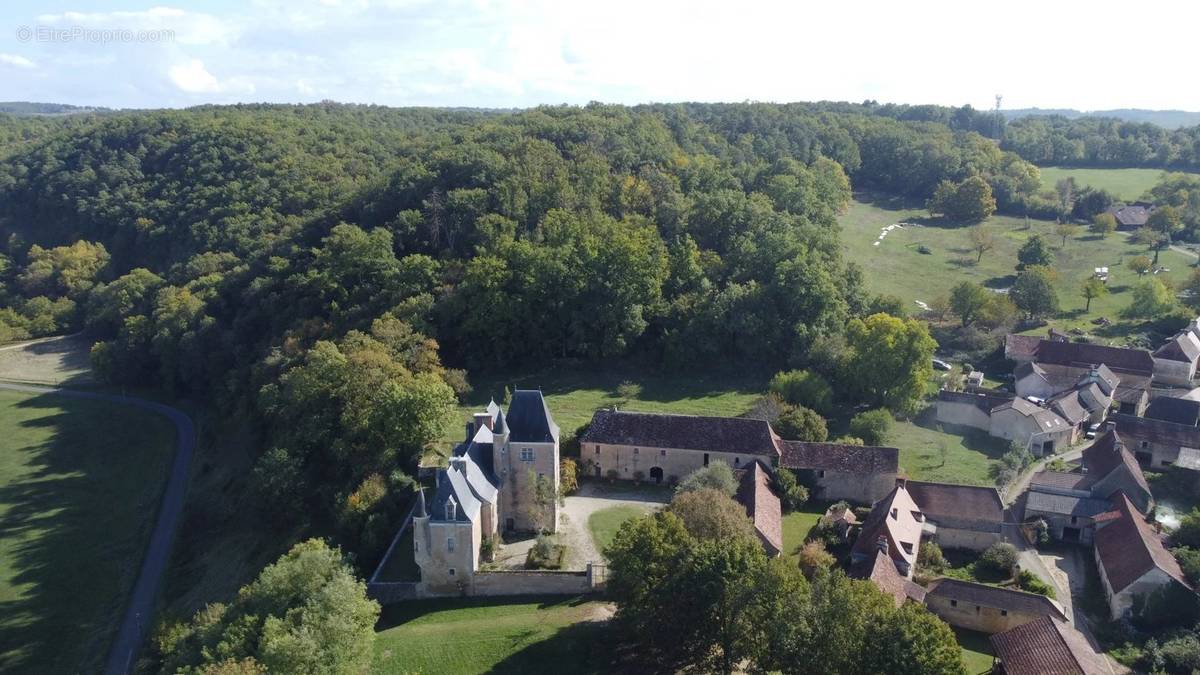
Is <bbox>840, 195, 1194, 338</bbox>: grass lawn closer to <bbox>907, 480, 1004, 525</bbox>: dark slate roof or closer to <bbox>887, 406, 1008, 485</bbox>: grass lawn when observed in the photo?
<bbox>887, 406, 1008, 485</bbox>: grass lawn

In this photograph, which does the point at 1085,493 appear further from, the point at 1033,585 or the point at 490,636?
the point at 490,636

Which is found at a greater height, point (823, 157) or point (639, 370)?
point (823, 157)

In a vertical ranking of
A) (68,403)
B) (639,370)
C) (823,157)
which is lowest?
(68,403)

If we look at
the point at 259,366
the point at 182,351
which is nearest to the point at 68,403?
the point at 182,351

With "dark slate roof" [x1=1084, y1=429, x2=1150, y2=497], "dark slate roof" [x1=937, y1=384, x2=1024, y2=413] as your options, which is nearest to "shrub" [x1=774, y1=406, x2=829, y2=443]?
"dark slate roof" [x1=937, y1=384, x2=1024, y2=413]

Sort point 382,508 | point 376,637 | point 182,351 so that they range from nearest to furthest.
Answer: point 376,637 < point 382,508 < point 182,351

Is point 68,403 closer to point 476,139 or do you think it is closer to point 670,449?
point 476,139

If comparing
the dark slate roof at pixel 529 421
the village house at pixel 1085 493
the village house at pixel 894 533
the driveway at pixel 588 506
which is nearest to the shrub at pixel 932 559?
the village house at pixel 894 533
